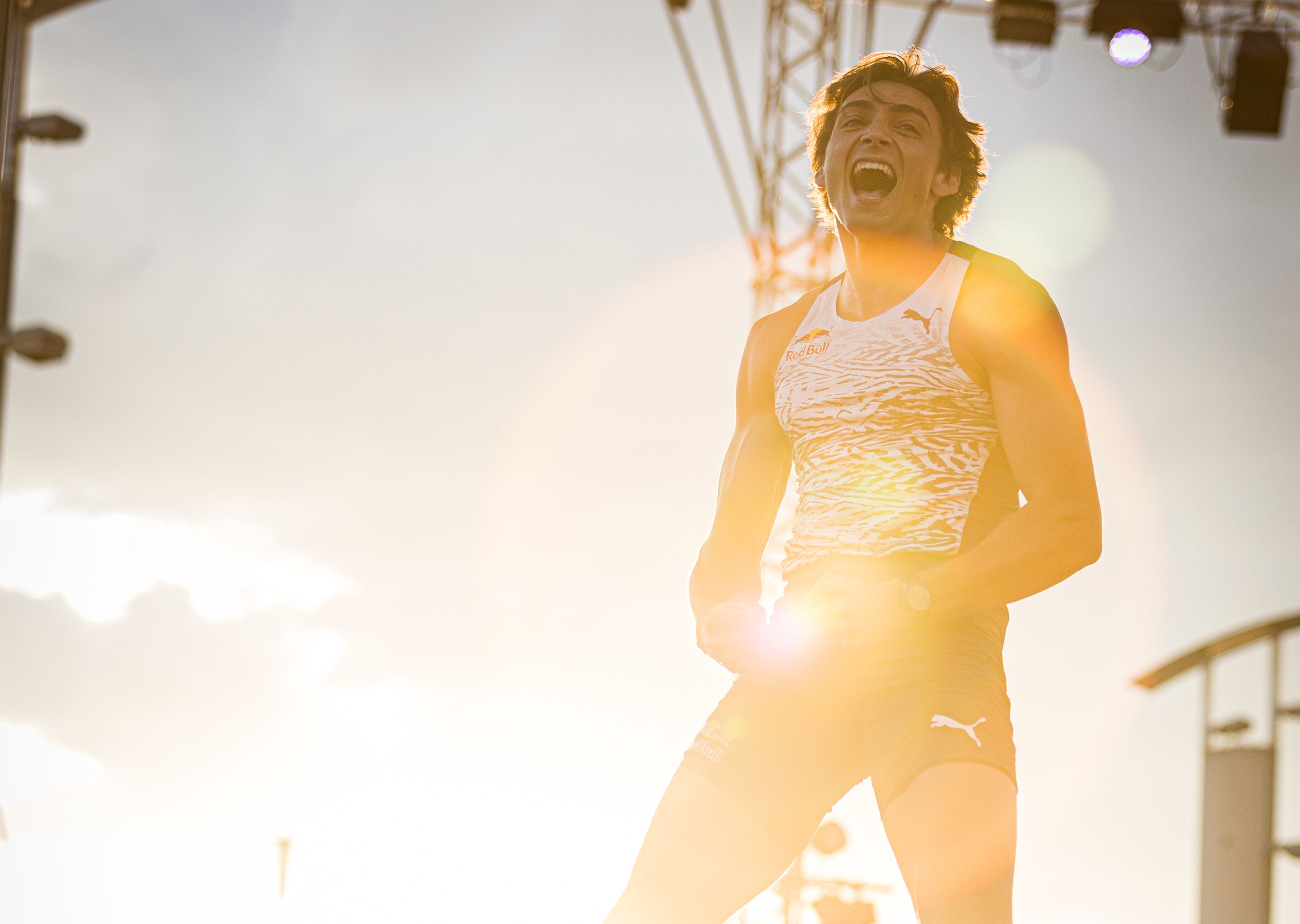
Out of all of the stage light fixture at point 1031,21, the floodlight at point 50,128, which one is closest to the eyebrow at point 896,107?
the floodlight at point 50,128

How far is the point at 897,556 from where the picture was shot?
7.54ft

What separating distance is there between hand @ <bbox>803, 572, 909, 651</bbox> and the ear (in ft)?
2.71

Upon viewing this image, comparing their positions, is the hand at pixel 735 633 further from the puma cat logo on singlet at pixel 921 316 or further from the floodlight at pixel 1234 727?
the floodlight at pixel 1234 727

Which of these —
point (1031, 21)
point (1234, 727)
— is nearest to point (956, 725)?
point (1234, 727)

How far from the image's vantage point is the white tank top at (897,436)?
232cm

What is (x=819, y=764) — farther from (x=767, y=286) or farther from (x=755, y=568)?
(x=767, y=286)

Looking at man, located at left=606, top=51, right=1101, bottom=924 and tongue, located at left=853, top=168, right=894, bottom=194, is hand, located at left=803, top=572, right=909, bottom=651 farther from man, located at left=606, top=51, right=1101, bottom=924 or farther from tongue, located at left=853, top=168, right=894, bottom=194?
tongue, located at left=853, top=168, right=894, bottom=194

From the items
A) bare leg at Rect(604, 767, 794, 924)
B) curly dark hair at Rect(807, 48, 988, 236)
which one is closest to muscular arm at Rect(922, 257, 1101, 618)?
curly dark hair at Rect(807, 48, 988, 236)

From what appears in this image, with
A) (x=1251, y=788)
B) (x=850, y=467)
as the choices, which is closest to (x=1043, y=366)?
(x=850, y=467)

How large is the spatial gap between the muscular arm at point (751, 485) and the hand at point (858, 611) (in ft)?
1.13

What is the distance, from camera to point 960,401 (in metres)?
2.34

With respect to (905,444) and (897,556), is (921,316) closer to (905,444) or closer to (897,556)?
(905,444)

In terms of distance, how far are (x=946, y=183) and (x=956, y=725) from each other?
1.08 metres

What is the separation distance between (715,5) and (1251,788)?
24.7 feet
